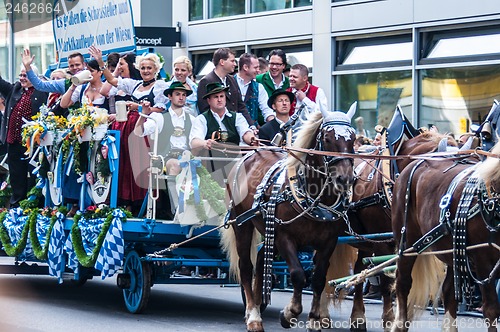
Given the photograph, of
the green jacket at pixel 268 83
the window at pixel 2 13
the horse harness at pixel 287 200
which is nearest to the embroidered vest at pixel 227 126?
the horse harness at pixel 287 200

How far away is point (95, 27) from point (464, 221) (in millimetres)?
7261

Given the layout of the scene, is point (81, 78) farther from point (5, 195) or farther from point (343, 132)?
point (343, 132)

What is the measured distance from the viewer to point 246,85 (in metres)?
11.4

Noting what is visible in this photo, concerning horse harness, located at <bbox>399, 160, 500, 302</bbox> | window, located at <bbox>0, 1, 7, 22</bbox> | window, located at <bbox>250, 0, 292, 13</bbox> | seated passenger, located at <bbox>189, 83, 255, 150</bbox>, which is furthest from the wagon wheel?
window, located at <bbox>0, 1, 7, 22</bbox>

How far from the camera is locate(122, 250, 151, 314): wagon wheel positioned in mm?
10328

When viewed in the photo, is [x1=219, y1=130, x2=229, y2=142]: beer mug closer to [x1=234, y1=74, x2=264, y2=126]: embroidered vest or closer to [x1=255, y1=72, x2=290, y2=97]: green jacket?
[x1=234, y1=74, x2=264, y2=126]: embroidered vest

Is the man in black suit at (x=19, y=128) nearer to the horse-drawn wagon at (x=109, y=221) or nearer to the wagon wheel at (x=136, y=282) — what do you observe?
the horse-drawn wagon at (x=109, y=221)

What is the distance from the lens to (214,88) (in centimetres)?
1035

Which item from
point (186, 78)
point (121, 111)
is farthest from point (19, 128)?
point (121, 111)

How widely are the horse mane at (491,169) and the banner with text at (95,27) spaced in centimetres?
625

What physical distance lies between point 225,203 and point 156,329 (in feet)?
4.99

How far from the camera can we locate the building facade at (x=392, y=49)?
50.7 feet

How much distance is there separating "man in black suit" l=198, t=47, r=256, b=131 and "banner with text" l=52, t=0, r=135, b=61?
166 cm

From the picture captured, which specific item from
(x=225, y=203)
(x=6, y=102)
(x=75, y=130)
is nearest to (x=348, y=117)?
(x=225, y=203)
